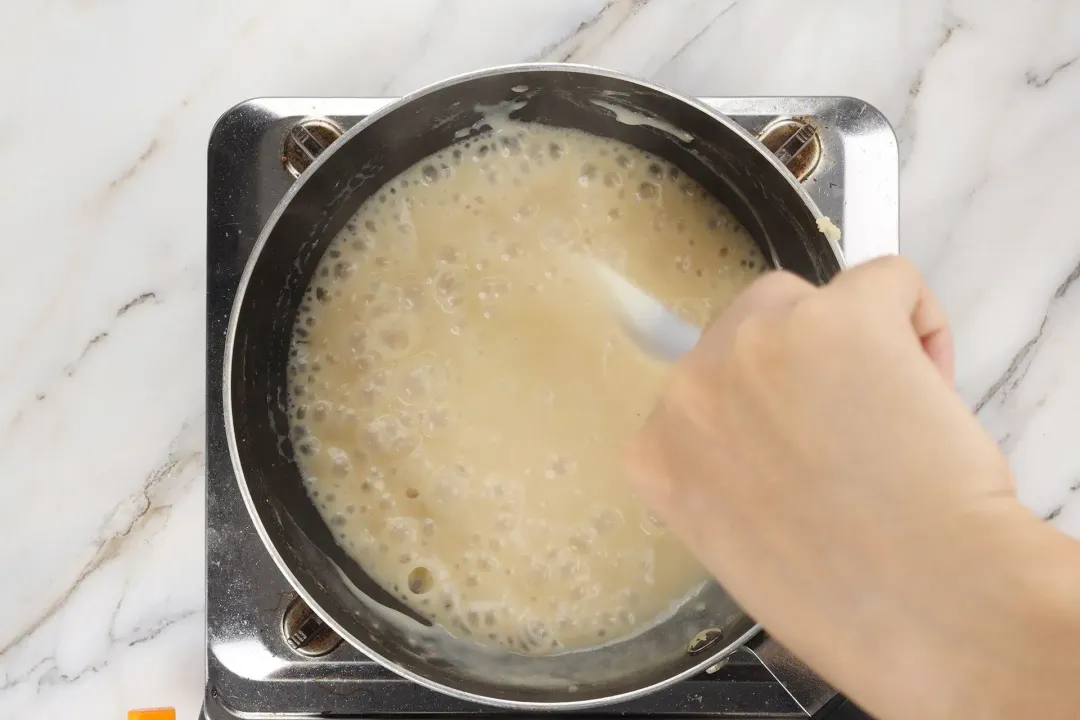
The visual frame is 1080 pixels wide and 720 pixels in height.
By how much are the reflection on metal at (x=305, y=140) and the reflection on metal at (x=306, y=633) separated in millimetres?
393

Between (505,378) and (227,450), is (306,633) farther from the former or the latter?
(505,378)

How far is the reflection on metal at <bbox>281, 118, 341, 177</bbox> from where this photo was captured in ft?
2.39

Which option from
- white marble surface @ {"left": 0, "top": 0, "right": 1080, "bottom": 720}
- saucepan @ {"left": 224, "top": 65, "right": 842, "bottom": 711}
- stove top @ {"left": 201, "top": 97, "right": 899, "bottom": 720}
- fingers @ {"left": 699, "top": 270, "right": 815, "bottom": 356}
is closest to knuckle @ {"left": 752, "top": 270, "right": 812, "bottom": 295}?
fingers @ {"left": 699, "top": 270, "right": 815, "bottom": 356}

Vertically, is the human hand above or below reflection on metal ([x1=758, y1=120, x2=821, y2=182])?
below

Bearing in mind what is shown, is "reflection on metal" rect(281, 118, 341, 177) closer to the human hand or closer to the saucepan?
the saucepan

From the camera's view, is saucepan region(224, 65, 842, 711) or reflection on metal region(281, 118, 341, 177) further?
reflection on metal region(281, 118, 341, 177)

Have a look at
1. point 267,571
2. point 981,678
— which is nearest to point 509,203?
point 267,571

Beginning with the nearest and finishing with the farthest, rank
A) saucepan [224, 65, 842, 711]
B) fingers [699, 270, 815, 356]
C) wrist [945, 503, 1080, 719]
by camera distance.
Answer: wrist [945, 503, 1080, 719] → fingers [699, 270, 815, 356] → saucepan [224, 65, 842, 711]

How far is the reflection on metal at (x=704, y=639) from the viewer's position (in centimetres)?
67

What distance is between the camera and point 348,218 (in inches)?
29.2

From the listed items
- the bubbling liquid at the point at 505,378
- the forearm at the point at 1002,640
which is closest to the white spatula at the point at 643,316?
the bubbling liquid at the point at 505,378

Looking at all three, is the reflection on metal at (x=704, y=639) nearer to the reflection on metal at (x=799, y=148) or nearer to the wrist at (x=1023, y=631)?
the wrist at (x=1023, y=631)

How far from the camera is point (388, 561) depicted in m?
0.72

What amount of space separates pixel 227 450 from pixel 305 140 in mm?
290
